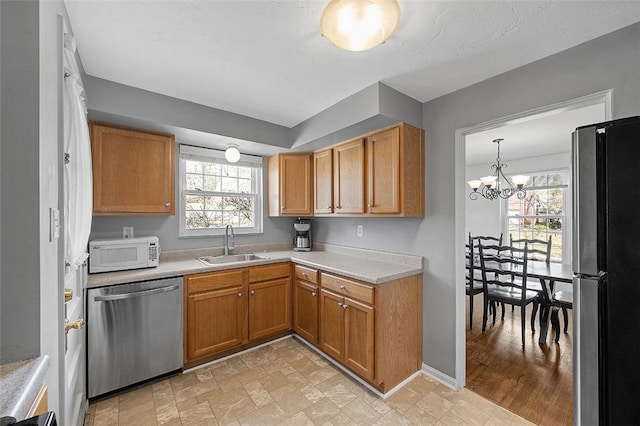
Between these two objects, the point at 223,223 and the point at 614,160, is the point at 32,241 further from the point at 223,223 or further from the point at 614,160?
the point at 223,223

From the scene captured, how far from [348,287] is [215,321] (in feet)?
4.17

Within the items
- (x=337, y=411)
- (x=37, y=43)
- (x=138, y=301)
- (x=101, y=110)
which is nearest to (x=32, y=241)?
(x=37, y=43)

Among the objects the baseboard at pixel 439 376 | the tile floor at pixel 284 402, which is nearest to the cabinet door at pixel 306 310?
the tile floor at pixel 284 402

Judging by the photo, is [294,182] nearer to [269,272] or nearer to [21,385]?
[269,272]

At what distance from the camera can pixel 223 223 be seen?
328 cm

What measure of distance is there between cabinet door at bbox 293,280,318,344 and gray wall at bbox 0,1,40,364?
80.6 inches

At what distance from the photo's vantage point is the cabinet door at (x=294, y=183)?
3303 millimetres

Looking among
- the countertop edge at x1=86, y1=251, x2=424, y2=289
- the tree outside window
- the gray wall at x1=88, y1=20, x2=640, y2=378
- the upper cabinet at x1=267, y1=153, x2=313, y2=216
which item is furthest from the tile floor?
the tree outside window

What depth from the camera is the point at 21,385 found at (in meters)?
0.68

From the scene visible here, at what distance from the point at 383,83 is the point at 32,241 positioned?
219cm

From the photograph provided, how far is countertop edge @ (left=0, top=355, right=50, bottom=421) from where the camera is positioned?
0.58 meters

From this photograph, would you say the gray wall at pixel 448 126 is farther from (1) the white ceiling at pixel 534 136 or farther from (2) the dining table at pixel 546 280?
(2) the dining table at pixel 546 280

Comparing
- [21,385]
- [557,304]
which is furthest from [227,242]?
[557,304]

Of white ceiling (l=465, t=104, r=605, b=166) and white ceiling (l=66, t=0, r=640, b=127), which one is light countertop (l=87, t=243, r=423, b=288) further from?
white ceiling (l=465, t=104, r=605, b=166)
